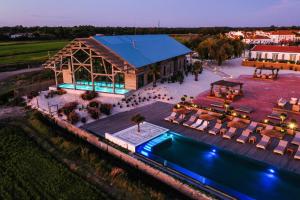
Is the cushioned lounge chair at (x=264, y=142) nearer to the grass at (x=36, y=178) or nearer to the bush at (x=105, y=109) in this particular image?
the grass at (x=36, y=178)

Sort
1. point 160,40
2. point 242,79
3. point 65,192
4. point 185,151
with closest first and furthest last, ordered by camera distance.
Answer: point 65,192
point 185,151
point 242,79
point 160,40

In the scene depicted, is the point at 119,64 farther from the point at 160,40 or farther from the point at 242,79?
the point at 242,79

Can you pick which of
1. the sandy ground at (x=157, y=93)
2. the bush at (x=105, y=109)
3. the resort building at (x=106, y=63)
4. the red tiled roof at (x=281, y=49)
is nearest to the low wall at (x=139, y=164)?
the sandy ground at (x=157, y=93)

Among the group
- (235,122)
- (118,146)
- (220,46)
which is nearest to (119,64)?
(118,146)

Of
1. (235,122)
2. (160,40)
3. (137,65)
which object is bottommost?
(235,122)

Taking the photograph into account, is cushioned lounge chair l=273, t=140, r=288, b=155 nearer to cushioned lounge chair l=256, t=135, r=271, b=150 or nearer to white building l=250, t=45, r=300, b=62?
cushioned lounge chair l=256, t=135, r=271, b=150

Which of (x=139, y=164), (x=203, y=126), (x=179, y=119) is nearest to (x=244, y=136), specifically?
(x=203, y=126)

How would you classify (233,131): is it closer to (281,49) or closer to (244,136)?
(244,136)
